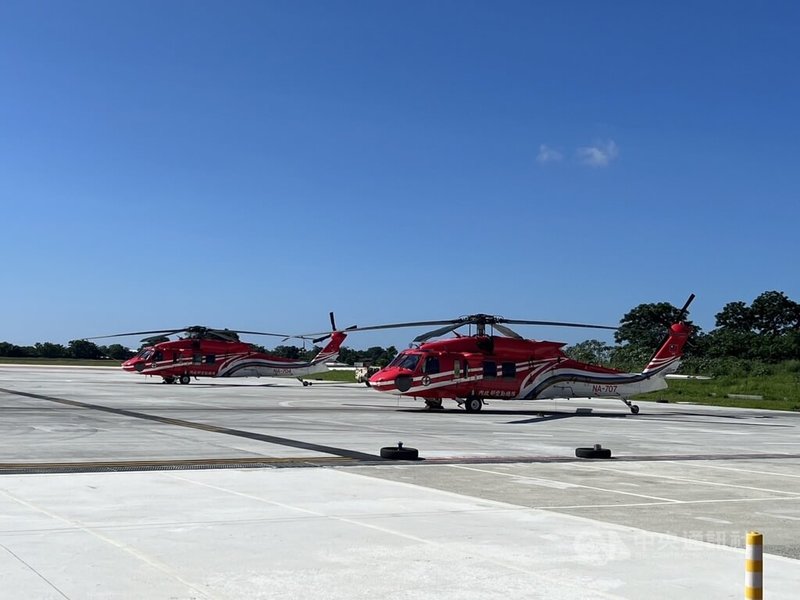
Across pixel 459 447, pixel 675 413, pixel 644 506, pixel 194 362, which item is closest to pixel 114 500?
pixel 644 506

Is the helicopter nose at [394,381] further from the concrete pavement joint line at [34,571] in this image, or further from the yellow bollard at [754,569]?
the yellow bollard at [754,569]

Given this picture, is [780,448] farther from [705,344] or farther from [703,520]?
[705,344]

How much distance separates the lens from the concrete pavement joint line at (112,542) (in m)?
7.89

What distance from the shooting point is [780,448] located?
2475 cm

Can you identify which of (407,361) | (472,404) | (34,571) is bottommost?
(34,571)

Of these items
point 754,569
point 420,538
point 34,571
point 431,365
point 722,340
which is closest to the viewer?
point 754,569

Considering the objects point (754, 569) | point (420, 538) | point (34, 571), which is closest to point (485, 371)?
point (420, 538)

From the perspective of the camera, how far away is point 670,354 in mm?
43156

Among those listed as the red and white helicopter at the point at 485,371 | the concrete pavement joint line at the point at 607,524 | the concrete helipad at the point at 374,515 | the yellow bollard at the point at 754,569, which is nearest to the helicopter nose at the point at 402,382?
the red and white helicopter at the point at 485,371

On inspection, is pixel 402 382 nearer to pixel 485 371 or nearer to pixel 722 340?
pixel 485 371

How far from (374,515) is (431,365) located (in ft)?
85.5

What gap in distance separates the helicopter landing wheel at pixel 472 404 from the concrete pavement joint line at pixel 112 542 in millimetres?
27540

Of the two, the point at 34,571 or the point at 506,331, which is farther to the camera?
the point at 506,331

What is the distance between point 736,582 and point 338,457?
1122 centimetres
